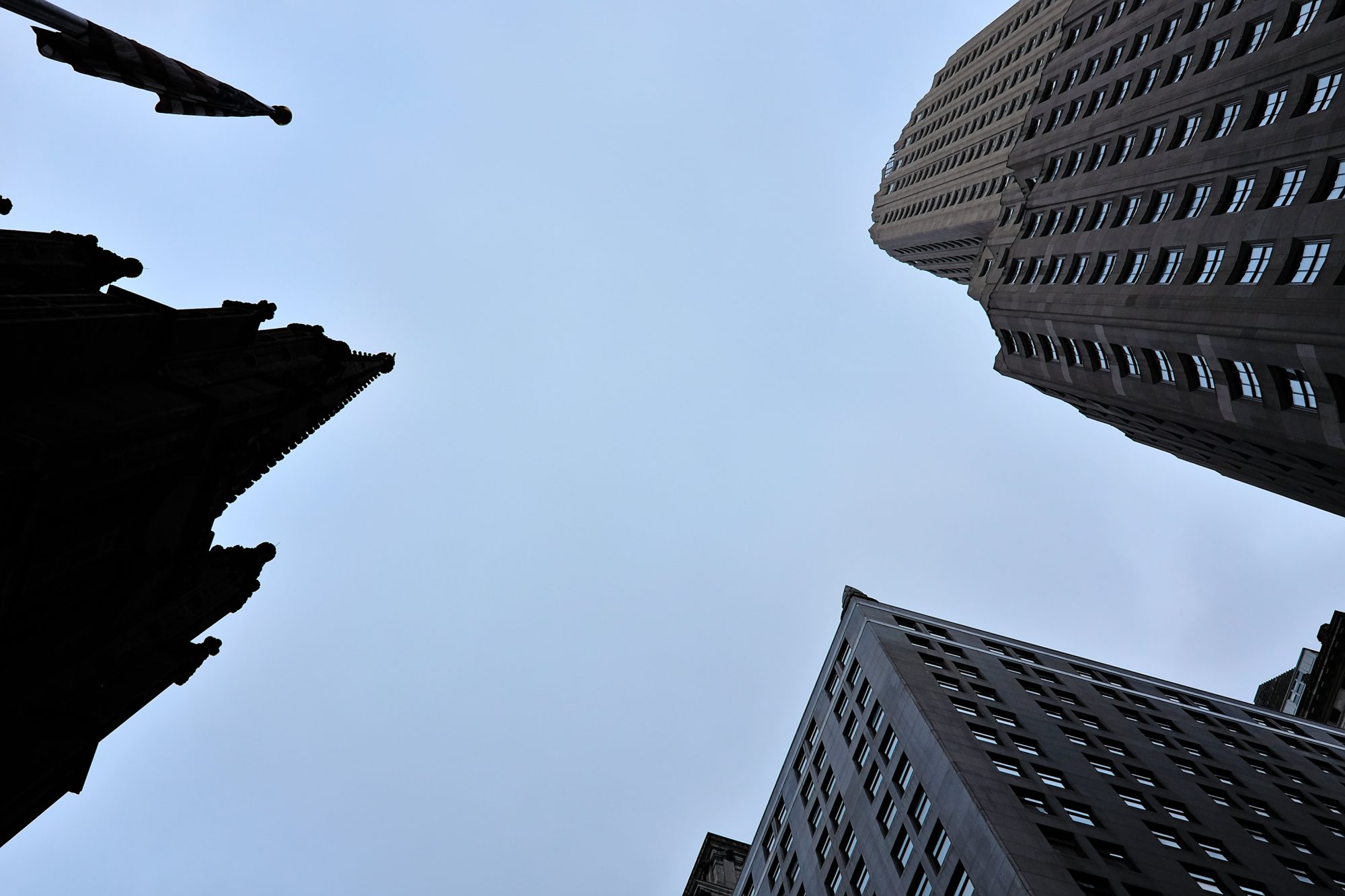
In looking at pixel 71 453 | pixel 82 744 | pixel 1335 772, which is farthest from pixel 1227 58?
pixel 82 744

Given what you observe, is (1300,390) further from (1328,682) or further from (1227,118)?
(1328,682)

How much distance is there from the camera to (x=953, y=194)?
316 ft

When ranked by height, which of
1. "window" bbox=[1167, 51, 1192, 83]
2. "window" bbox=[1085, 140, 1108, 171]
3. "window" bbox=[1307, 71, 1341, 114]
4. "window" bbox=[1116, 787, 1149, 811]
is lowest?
"window" bbox=[1116, 787, 1149, 811]

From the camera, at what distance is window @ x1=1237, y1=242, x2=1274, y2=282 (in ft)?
125

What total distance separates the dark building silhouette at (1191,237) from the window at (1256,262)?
7 centimetres

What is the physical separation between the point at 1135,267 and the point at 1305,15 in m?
12.9

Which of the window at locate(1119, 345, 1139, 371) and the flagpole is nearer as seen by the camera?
the flagpole

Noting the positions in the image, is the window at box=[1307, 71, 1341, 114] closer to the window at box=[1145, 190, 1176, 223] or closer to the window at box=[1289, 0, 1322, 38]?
the window at box=[1289, 0, 1322, 38]

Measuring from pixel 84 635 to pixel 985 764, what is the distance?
1445 inches

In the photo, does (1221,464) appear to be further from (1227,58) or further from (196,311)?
(196,311)

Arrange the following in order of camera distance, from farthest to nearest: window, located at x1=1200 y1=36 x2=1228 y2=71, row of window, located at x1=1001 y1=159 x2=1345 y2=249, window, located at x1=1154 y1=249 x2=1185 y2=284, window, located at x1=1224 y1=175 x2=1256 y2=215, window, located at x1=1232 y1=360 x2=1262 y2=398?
window, located at x1=1200 y1=36 x2=1228 y2=71, window, located at x1=1154 y1=249 x2=1185 y2=284, window, located at x1=1224 y1=175 x2=1256 y2=215, window, located at x1=1232 y1=360 x2=1262 y2=398, row of window, located at x1=1001 y1=159 x2=1345 y2=249

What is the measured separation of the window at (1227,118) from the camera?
43.1m

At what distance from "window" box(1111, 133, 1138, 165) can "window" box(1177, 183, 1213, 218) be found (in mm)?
8502

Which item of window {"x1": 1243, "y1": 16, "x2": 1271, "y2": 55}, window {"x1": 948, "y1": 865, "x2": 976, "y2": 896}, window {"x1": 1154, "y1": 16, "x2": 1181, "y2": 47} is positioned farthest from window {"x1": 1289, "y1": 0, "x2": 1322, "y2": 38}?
window {"x1": 948, "y1": 865, "x2": 976, "y2": 896}
